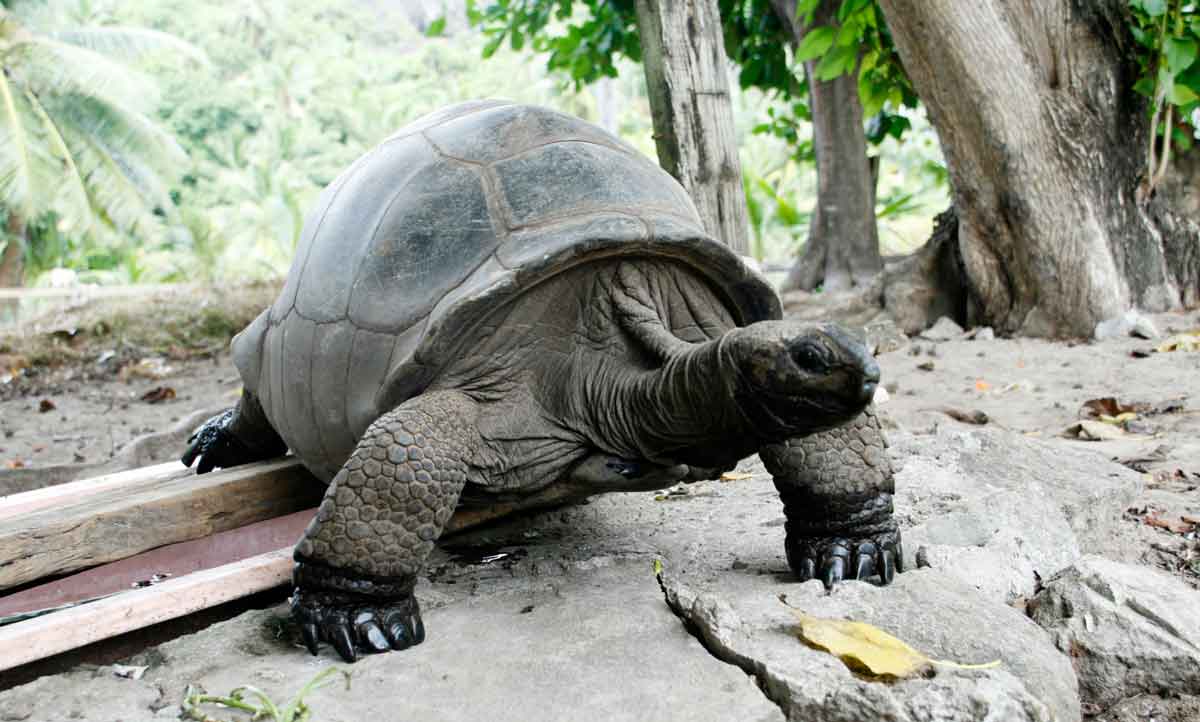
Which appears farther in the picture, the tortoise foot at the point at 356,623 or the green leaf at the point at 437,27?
the green leaf at the point at 437,27

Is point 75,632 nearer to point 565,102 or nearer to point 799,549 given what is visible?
point 799,549

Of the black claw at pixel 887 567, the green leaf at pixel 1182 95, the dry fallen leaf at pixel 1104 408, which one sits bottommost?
→ the dry fallen leaf at pixel 1104 408

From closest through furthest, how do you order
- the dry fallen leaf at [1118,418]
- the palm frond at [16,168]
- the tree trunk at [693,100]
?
1. the tree trunk at [693,100]
2. the dry fallen leaf at [1118,418]
3. the palm frond at [16,168]

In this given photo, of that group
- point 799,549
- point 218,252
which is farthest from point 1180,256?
point 218,252

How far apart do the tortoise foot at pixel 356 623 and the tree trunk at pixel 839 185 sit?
645cm

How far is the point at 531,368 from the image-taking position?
97.9 inches

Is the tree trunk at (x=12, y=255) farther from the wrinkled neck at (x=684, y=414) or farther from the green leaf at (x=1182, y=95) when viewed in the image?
the wrinkled neck at (x=684, y=414)

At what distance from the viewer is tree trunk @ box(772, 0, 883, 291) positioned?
7852 millimetres

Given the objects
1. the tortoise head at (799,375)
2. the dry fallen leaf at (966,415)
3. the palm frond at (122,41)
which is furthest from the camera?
the palm frond at (122,41)

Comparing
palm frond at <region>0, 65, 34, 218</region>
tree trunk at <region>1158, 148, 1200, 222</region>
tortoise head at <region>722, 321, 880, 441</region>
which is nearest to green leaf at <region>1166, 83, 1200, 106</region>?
tree trunk at <region>1158, 148, 1200, 222</region>

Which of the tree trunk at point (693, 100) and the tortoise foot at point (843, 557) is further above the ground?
the tree trunk at point (693, 100)

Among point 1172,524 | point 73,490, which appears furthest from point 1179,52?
Result: point 73,490

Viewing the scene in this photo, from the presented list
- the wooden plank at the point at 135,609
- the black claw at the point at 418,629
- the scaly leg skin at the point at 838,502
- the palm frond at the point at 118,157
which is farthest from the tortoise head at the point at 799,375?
the palm frond at the point at 118,157

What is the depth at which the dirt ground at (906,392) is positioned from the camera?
350cm
